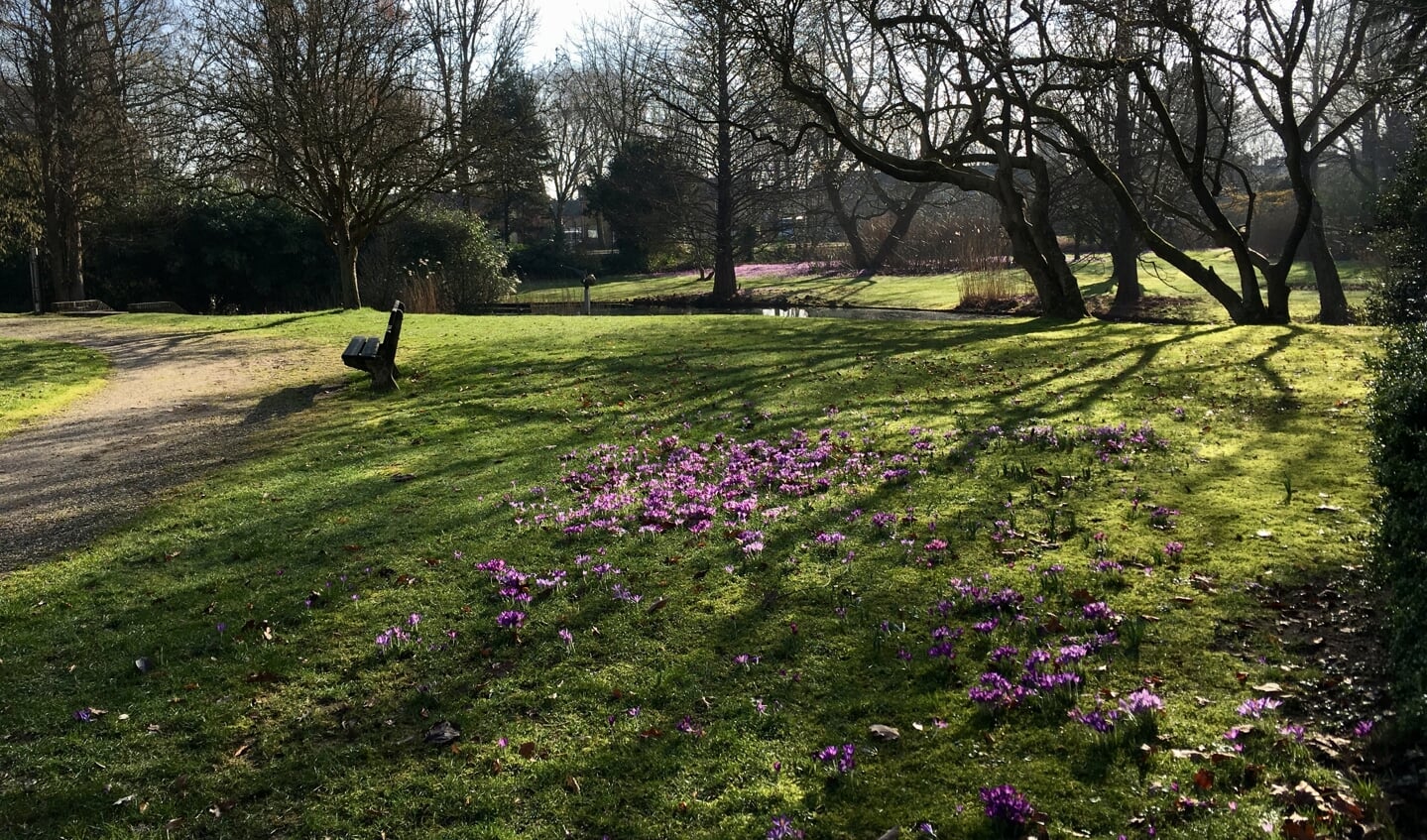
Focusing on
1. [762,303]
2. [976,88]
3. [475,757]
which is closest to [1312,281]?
[762,303]

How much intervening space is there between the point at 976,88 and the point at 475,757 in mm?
15835

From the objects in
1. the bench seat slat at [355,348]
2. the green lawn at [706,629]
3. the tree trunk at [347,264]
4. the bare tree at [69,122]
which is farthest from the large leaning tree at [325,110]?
the green lawn at [706,629]

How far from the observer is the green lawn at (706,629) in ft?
11.5

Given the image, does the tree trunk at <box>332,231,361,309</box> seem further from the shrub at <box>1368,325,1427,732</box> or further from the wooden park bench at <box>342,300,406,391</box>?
the shrub at <box>1368,325,1427,732</box>

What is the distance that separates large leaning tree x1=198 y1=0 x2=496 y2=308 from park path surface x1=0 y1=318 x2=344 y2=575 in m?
4.96

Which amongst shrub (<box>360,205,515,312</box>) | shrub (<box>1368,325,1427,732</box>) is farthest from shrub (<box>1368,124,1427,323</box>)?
shrub (<box>360,205,515,312</box>)

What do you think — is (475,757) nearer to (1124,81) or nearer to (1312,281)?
(1124,81)

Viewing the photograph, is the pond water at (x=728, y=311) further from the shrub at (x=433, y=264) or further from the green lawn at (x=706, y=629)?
the green lawn at (x=706, y=629)

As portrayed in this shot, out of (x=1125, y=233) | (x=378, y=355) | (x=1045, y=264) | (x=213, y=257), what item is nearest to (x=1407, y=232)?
(x=1045, y=264)

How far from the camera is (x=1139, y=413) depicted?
28.9ft

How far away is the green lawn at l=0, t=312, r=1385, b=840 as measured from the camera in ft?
11.5

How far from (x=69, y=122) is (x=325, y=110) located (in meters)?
10.6

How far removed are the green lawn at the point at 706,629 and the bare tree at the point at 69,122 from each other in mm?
21376

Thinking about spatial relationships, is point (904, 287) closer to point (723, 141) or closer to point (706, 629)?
point (723, 141)
